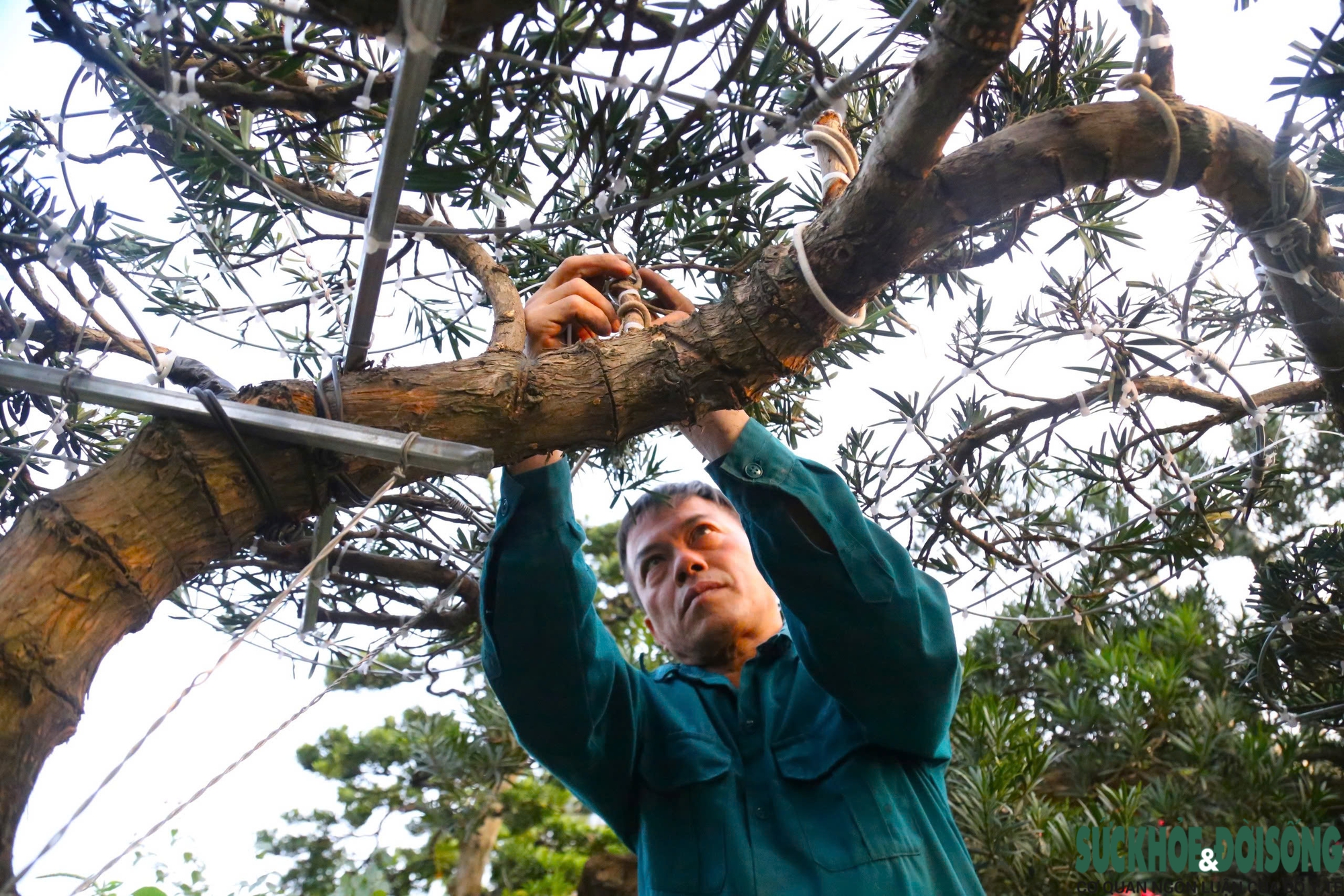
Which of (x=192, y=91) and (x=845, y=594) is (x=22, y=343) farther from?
(x=845, y=594)

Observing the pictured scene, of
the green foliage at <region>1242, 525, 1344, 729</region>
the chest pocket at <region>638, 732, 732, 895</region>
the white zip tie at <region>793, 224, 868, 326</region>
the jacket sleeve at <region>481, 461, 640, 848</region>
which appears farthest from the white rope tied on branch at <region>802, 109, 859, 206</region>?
the green foliage at <region>1242, 525, 1344, 729</region>

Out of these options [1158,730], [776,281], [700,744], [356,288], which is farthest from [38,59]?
[1158,730]

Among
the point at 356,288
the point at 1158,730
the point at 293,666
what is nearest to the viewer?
the point at 356,288

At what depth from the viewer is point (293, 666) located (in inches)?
48.8

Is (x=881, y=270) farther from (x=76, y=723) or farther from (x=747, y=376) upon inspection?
(x=76, y=723)

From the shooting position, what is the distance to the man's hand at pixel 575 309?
0.81m

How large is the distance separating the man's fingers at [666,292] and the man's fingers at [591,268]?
0.03 m

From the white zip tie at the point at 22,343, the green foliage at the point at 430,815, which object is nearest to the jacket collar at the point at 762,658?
the white zip tie at the point at 22,343

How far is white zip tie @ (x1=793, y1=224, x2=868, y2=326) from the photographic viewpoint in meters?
0.68

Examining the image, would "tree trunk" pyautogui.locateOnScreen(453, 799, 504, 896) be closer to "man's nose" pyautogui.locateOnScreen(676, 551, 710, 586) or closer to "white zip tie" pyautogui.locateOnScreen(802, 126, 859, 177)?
"man's nose" pyautogui.locateOnScreen(676, 551, 710, 586)

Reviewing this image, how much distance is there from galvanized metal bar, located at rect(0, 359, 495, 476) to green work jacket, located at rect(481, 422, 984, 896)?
27 cm

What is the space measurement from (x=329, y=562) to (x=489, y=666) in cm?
28

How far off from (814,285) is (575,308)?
23 centimetres

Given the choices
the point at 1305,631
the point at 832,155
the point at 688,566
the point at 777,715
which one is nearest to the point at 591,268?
the point at 832,155
